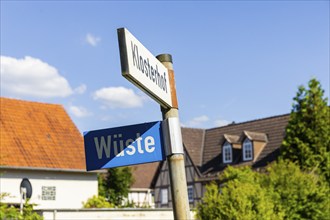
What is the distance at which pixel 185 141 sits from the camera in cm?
4731

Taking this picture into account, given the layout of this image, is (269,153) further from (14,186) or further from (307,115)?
(14,186)

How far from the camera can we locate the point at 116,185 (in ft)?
143

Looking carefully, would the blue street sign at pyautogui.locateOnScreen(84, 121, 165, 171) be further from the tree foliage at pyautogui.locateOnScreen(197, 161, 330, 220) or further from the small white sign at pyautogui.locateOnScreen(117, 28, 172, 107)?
the tree foliage at pyautogui.locateOnScreen(197, 161, 330, 220)

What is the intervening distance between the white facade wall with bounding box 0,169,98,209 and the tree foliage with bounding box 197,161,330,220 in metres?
11.3

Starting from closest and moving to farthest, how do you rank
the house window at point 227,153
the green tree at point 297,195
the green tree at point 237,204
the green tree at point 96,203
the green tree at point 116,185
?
the green tree at point 237,204 < the green tree at point 297,195 < the green tree at point 96,203 < the green tree at point 116,185 < the house window at point 227,153

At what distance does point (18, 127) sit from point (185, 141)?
16.9 meters

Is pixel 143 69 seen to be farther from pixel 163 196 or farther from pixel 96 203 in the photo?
pixel 163 196

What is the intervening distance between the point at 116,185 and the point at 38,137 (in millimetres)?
11036

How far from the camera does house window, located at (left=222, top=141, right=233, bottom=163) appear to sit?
144ft

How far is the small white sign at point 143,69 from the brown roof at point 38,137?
2649 centimetres

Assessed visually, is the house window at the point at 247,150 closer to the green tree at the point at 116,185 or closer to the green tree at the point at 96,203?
the green tree at the point at 116,185

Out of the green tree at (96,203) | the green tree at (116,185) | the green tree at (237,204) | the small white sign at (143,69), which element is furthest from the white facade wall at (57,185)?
the small white sign at (143,69)

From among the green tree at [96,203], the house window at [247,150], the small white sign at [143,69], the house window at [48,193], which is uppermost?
the house window at [247,150]

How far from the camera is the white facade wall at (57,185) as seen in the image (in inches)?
1214
